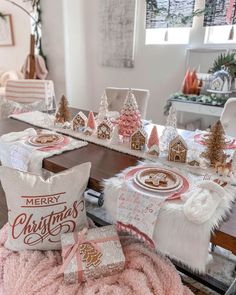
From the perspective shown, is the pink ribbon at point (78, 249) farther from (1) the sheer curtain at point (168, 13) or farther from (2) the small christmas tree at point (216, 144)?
(1) the sheer curtain at point (168, 13)

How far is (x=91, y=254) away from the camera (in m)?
1.00

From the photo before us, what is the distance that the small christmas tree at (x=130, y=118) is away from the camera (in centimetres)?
151

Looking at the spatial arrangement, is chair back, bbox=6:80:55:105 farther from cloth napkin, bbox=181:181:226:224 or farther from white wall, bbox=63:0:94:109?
cloth napkin, bbox=181:181:226:224

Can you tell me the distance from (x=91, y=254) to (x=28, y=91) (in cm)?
222

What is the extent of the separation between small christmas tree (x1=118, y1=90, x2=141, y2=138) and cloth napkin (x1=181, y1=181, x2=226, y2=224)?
627 millimetres

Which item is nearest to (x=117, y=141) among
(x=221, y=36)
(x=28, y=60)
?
(x=221, y=36)

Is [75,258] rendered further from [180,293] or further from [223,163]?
[223,163]

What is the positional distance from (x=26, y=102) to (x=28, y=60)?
4.89 feet

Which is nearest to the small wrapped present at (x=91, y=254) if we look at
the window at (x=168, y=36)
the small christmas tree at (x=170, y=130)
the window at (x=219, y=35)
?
the small christmas tree at (x=170, y=130)

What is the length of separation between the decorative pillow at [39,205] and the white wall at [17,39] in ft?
14.4

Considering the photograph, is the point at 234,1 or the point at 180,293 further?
the point at 234,1

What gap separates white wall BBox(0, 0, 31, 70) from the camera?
472 cm

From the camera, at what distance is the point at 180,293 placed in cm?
92

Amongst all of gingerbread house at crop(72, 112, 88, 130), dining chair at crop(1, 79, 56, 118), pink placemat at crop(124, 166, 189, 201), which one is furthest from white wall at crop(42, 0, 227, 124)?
pink placemat at crop(124, 166, 189, 201)
